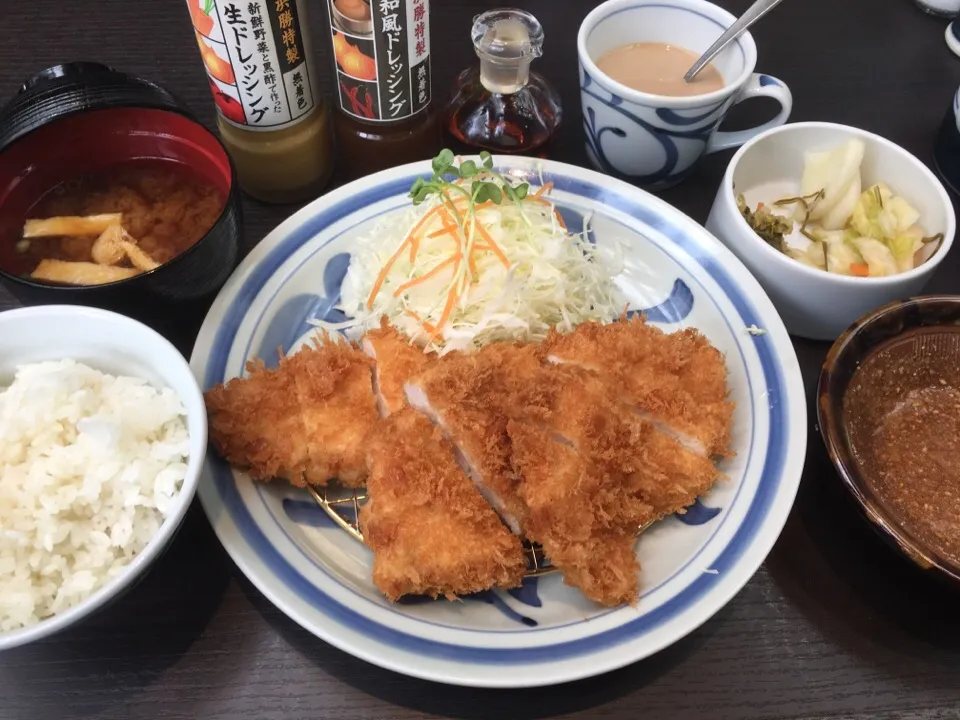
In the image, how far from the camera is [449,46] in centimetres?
255

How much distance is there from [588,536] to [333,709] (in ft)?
1.97

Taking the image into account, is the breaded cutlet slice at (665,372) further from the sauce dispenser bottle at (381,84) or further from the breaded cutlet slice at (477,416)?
A: the sauce dispenser bottle at (381,84)

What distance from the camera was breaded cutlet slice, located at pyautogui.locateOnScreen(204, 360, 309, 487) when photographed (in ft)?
4.87

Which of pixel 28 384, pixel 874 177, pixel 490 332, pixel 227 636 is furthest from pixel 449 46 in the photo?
pixel 227 636

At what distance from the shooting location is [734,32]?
6.47ft

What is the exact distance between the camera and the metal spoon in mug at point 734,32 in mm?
1905

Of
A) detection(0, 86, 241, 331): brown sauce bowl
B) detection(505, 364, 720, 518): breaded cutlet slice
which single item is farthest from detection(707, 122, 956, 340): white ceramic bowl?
detection(0, 86, 241, 331): brown sauce bowl

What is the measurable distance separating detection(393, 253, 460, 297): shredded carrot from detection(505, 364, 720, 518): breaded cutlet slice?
0.47m

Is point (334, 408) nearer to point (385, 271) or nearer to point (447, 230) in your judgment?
point (385, 271)

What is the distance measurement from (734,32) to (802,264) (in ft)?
2.34

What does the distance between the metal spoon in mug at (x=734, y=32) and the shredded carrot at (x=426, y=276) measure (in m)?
0.91

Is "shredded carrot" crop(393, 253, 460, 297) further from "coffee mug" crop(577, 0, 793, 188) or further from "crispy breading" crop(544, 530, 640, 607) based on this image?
"crispy breading" crop(544, 530, 640, 607)

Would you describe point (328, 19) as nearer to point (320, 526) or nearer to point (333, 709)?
point (320, 526)

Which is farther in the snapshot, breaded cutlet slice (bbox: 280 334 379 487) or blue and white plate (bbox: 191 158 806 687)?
breaded cutlet slice (bbox: 280 334 379 487)
